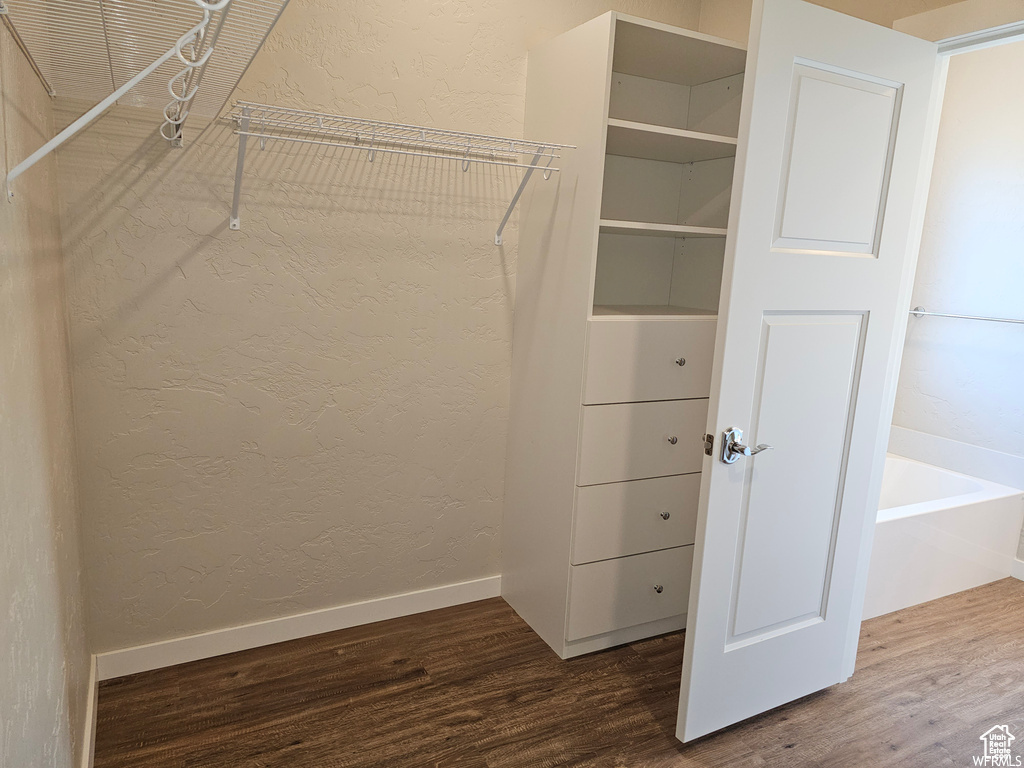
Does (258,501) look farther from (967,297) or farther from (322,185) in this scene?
(967,297)

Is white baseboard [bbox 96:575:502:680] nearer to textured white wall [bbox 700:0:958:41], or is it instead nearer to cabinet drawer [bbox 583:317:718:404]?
cabinet drawer [bbox 583:317:718:404]

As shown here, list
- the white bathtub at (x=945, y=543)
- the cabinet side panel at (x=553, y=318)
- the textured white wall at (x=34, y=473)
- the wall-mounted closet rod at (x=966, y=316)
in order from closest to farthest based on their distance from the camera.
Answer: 1. the textured white wall at (x=34, y=473)
2. the cabinet side panel at (x=553, y=318)
3. the white bathtub at (x=945, y=543)
4. the wall-mounted closet rod at (x=966, y=316)

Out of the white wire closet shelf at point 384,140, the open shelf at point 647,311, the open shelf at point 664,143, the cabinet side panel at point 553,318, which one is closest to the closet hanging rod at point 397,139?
the white wire closet shelf at point 384,140

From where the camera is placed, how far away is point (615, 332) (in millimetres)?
2221

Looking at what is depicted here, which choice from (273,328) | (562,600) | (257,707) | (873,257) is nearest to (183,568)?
(257,707)

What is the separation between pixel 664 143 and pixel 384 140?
91 cm

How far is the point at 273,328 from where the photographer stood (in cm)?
218

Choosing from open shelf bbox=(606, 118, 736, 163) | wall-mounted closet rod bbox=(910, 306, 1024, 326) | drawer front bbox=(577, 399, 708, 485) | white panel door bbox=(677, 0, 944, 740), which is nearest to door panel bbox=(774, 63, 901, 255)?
white panel door bbox=(677, 0, 944, 740)

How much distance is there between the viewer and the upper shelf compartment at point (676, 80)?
2199mm

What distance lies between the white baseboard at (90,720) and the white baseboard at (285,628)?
2.1 inches

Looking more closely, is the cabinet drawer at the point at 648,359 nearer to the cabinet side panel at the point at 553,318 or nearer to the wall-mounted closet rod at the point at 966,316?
the cabinet side panel at the point at 553,318

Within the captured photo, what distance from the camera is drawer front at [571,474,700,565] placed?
2.31 m

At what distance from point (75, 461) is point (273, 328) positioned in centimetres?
64

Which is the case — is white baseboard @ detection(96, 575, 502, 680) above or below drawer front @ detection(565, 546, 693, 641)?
below
